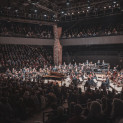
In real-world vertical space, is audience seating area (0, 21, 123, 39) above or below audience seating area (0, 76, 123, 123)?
above

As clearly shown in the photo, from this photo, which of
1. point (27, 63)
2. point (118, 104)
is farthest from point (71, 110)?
point (27, 63)

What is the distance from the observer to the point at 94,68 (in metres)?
16.9

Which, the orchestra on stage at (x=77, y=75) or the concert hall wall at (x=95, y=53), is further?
the concert hall wall at (x=95, y=53)

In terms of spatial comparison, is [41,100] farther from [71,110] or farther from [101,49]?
[101,49]

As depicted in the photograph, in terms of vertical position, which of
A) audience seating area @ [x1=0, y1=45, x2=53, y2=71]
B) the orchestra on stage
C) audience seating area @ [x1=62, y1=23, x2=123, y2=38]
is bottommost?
the orchestra on stage

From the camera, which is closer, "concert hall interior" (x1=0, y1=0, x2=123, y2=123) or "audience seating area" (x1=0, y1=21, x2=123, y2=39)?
"concert hall interior" (x1=0, y1=0, x2=123, y2=123)

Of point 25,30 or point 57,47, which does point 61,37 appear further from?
point 25,30

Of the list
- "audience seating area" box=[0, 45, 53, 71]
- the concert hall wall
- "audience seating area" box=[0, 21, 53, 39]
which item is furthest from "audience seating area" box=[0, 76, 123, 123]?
"audience seating area" box=[0, 21, 53, 39]

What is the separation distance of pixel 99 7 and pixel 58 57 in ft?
32.3

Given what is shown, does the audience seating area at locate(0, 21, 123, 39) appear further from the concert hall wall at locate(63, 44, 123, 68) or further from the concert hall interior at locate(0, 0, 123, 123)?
the concert hall wall at locate(63, 44, 123, 68)

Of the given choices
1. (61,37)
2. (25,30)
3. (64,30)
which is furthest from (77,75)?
(25,30)

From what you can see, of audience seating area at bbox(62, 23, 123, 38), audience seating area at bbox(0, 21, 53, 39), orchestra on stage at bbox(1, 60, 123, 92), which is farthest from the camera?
audience seating area at bbox(0, 21, 53, 39)

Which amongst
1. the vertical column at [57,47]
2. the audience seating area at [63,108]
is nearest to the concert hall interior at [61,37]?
the vertical column at [57,47]

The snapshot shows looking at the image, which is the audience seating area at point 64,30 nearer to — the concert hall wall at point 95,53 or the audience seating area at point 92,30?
the audience seating area at point 92,30
